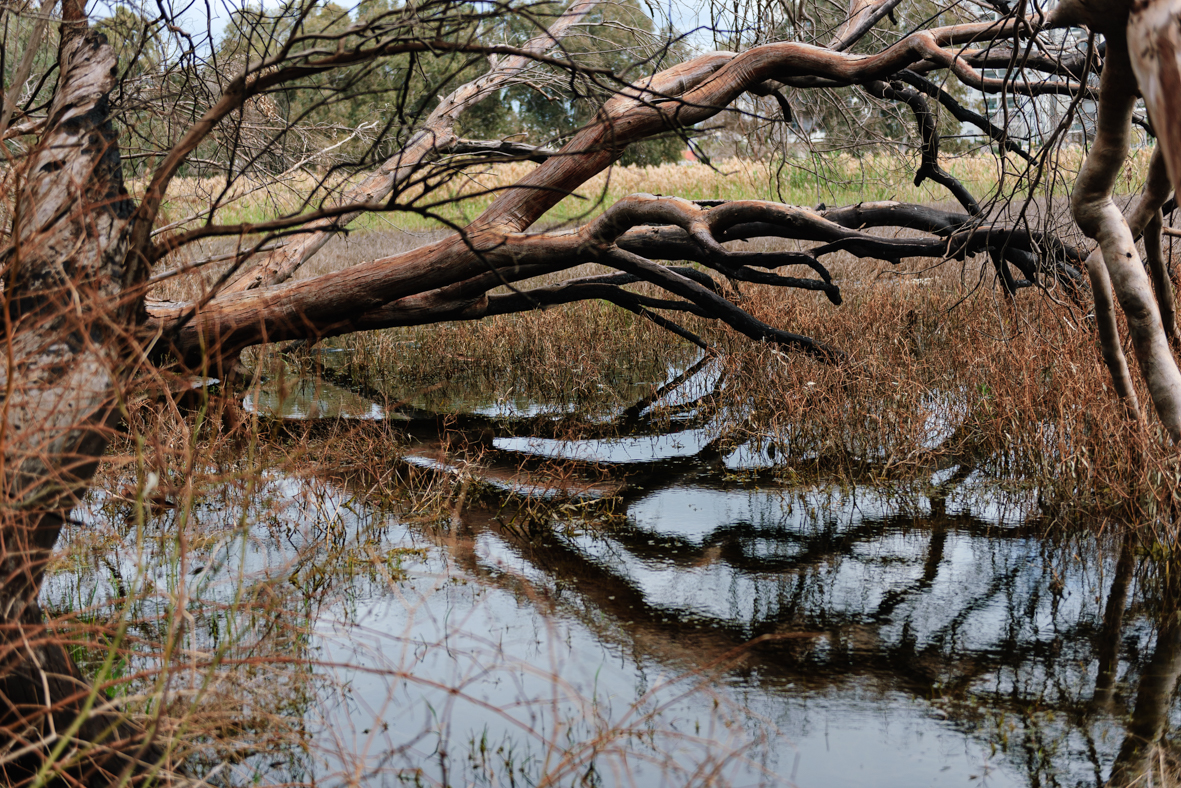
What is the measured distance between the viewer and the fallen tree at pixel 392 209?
2312 millimetres

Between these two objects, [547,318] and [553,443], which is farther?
[547,318]

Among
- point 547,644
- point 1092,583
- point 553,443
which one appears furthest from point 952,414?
point 547,644

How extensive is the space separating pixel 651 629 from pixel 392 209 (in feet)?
7.39

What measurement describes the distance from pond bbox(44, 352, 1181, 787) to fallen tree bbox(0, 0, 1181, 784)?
372 millimetres

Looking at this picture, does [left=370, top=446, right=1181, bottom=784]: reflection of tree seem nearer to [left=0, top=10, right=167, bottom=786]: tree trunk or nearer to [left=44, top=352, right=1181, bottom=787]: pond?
[left=44, top=352, right=1181, bottom=787]: pond

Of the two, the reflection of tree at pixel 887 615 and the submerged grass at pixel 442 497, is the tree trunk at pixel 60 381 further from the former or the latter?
the reflection of tree at pixel 887 615

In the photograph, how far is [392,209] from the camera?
2316 millimetres

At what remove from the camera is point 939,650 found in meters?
3.65

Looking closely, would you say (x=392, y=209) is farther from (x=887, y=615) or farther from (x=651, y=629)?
(x=887, y=615)

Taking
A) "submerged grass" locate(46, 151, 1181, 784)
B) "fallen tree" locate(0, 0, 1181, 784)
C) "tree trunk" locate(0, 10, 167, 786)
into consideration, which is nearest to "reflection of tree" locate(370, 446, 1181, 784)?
"submerged grass" locate(46, 151, 1181, 784)

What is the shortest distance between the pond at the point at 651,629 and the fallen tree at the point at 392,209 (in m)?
0.37

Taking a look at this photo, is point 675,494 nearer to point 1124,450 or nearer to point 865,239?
point 865,239

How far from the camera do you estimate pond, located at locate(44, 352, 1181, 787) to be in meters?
2.92

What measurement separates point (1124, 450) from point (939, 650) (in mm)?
1356
